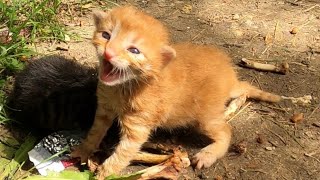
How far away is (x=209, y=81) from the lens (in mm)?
3617

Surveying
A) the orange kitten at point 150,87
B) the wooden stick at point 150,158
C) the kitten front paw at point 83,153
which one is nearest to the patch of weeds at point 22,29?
the kitten front paw at point 83,153

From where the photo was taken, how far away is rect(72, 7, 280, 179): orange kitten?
3.06 meters

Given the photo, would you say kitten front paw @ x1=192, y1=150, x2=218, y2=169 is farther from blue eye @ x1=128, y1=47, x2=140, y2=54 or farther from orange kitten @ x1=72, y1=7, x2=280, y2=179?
blue eye @ x1=128, y1=47, x2=140, y2=54

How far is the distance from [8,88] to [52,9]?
0.92 metres

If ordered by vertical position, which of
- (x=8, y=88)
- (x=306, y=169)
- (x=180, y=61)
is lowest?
(x=306, y=169)

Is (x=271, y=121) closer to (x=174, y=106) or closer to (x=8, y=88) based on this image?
(x=174, y=106)

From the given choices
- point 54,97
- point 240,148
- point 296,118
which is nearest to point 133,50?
point 54,97

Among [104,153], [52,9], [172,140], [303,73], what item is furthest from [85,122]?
[303,73]

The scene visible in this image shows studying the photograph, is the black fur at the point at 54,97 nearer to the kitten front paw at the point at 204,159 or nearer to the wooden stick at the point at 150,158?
the wooden stick at the point at 150,158

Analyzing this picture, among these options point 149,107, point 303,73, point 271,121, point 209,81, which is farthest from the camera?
point 303,73

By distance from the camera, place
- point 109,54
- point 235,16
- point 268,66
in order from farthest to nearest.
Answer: point 235,16
point 268,66
point 109,54

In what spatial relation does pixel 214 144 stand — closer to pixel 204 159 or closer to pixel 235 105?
pixel 204 159

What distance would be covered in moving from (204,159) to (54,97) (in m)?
1.07

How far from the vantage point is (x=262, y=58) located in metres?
4.46
